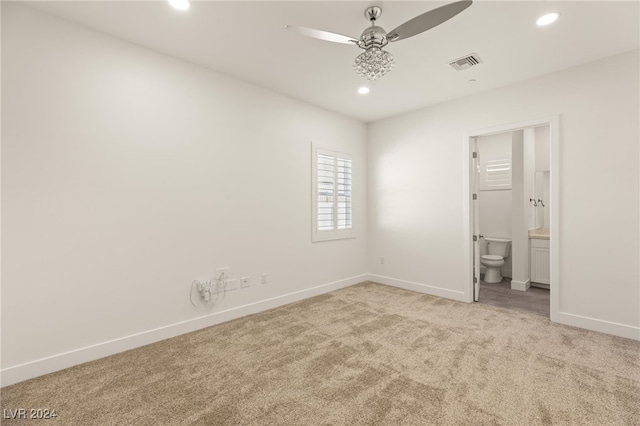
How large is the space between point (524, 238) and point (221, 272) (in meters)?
4.80

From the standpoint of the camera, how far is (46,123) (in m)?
2.39

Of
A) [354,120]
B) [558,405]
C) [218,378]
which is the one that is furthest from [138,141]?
[558,405]

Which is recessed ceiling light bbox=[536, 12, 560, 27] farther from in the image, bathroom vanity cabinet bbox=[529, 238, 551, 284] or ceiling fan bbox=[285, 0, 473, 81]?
bathroom vanity cabinet bbox=[529, 238, 551, 284]

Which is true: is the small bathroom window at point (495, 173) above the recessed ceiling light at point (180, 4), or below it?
below

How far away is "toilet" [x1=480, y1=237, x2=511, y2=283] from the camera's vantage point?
5293mm

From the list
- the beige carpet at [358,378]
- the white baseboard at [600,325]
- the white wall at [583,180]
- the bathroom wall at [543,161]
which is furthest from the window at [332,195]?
the bathroom wall at [543,161]

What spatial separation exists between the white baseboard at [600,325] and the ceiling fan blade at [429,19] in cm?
345

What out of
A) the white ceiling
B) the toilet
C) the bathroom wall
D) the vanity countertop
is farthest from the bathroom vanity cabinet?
the white ceiling

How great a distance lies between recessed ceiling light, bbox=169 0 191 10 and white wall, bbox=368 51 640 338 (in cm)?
355

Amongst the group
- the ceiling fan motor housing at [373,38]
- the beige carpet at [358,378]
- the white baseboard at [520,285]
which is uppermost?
the ceiling fan motor housing at [373,38]

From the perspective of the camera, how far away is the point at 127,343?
2.75 metres

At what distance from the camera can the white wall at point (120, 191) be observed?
229 centimetres

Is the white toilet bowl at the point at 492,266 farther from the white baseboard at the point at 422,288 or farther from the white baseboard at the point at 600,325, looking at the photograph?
the white baseboard at the point at 600,325

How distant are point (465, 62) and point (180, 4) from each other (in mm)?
2789
